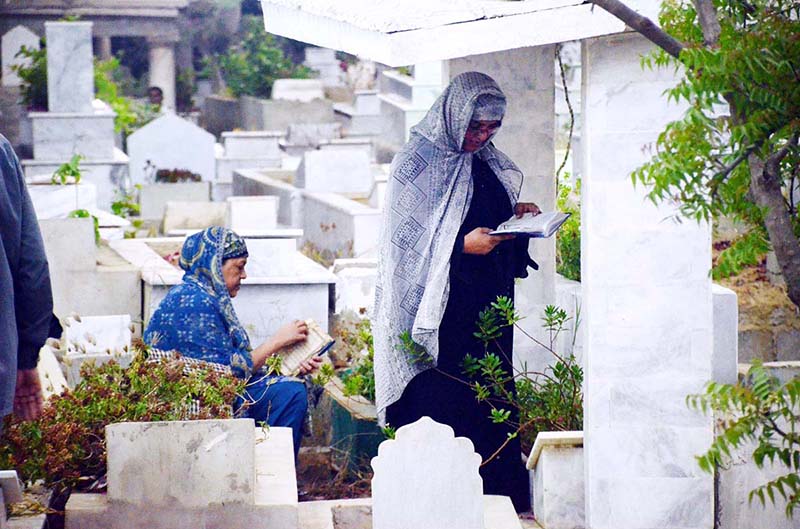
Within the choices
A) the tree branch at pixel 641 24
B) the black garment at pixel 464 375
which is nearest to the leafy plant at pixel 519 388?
the black garment at pixel 464 375

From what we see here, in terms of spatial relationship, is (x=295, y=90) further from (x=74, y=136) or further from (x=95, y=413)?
(x=95, y=413)

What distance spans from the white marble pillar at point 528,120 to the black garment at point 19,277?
9.98 ft

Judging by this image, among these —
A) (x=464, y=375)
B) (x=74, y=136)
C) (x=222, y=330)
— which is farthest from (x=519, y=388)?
(x=74, y=136)

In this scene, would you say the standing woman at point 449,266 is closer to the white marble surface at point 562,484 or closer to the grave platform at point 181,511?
the white marble surface at point 562,484

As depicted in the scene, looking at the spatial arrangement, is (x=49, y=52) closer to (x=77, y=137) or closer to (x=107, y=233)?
(x=77, y=137)

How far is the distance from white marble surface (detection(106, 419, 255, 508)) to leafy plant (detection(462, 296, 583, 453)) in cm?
131

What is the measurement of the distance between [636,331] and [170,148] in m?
16.4

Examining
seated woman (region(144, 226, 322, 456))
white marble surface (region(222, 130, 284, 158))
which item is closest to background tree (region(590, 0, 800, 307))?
seated woman (region(144, 226, 322, 456))

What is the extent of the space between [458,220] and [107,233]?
630 centimetres

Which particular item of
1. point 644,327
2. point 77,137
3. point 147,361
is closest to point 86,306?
point 147,361

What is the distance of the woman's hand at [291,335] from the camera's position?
7082mm

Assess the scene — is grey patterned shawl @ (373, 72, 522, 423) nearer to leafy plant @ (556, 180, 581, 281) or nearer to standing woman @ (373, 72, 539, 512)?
standing woman @ (373, 72, 539, 512)

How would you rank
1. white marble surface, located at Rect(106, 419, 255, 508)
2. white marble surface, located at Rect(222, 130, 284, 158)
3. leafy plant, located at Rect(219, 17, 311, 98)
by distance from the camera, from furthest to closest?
leafy plant, located at Rect(219, 17, 311, 98)
white marble surface, located at Rect(222, 130, 284, 158)
white marble surface, located at Rect(106, 419, 255, 508)

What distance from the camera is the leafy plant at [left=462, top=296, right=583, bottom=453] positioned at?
617 centimetres
